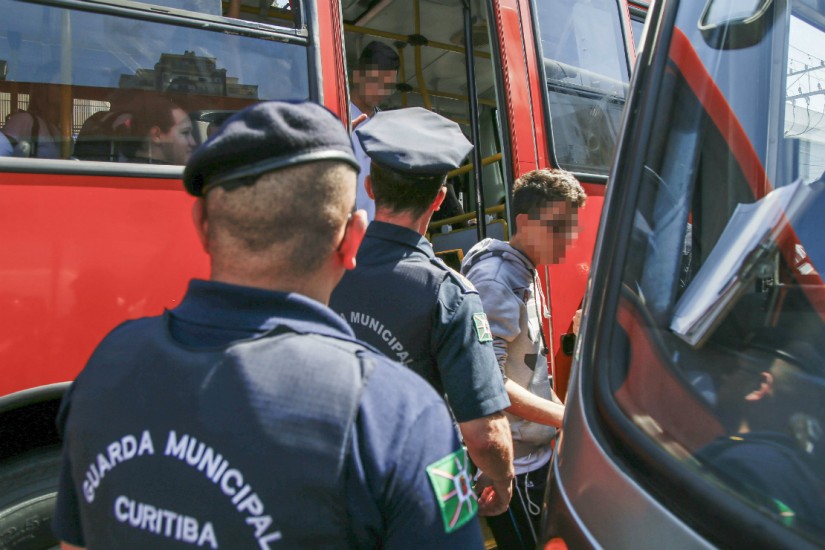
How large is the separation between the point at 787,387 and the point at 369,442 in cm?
79

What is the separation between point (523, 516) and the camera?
2398 mm

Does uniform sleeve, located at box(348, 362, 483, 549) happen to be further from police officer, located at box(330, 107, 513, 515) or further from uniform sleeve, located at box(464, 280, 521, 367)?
uniform sleeve, located at box(464, 280, 521, 367)

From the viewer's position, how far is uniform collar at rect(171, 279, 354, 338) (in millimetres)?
931

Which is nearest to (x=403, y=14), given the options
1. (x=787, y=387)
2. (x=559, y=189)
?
(x=559, y=189)

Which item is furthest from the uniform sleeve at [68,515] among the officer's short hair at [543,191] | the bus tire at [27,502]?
the officer's short hair at [543,191]

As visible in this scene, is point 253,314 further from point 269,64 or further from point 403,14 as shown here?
point 403,14

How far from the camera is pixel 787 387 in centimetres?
119

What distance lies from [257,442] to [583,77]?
3.11 metres

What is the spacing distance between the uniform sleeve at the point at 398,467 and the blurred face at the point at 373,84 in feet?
9.05

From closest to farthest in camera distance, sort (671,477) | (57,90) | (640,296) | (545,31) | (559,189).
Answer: (671,477), (640,296), (57,90), (559,189), (545,31)

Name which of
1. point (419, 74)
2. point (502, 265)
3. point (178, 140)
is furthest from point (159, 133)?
point (419, 74)

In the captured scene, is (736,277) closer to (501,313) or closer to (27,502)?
(501,313)

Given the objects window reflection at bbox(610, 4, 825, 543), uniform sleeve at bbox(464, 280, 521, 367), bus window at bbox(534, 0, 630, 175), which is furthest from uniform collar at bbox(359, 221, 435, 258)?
bus window at bbox(534, 0, 630, 175)

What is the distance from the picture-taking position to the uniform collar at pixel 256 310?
931 mm
